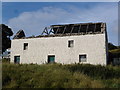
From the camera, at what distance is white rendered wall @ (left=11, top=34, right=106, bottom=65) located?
23.5 metres

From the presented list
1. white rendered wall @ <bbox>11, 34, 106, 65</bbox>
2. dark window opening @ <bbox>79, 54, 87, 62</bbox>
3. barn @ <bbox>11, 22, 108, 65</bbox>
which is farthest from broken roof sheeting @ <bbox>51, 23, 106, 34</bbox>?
dark window opening @ <bbox>79, 54, 87, 62</bbox>

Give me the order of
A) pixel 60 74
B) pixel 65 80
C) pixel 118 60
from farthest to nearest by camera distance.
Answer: pixel 118 60 → pixel 60 74 → pixel 65 80

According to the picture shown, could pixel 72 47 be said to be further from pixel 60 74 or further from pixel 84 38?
pixel 60 74

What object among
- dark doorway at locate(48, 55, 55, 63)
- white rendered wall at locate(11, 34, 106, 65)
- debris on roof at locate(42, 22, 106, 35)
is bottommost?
dark doorway at locate(48, 55, 55, 63)

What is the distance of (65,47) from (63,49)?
0.37 meters

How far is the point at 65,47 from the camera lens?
81.6ft

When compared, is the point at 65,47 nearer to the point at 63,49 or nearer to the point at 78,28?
the point at 63,49

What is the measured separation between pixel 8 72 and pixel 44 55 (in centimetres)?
1349

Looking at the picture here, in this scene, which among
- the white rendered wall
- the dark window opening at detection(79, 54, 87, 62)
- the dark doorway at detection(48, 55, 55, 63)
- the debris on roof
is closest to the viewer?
the white rendered wall

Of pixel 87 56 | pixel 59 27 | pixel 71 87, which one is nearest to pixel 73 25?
pixel 59 27

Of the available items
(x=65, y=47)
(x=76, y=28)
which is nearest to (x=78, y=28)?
(x=76, y=28)

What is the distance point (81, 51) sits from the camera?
24.2m

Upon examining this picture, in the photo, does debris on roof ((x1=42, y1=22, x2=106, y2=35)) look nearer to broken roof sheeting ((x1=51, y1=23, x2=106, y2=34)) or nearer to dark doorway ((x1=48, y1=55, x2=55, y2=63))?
broken roof sheeting ((x1=51, y1=23, x2=106, y2=34))

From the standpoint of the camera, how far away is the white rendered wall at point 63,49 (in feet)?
77.2
